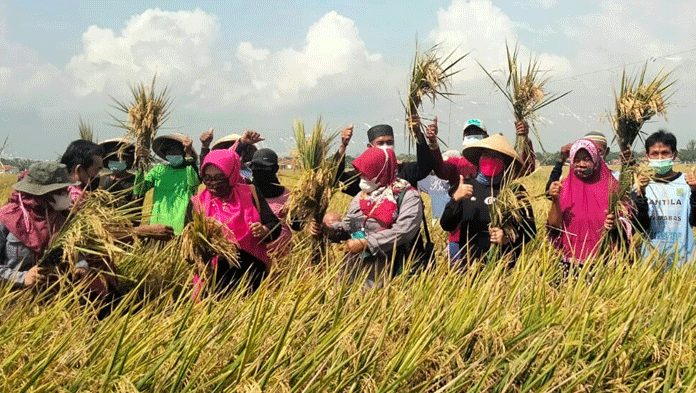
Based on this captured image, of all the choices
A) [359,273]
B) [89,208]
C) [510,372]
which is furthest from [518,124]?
[89,208]

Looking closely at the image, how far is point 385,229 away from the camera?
4.14 meters

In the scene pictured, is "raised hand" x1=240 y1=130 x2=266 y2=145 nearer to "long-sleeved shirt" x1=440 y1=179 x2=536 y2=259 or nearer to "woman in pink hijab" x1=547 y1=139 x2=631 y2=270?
"long-sleeved shirt" x1=440 y1=179 x2=536 y2=259

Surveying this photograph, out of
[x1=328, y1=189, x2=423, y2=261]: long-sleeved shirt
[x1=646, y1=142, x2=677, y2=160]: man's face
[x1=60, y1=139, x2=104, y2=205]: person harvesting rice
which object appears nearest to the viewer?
[x1=328, y1=189, x2=423, y2=261]: long-sleeved shirt

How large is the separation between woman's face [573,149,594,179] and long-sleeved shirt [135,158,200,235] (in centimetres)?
291

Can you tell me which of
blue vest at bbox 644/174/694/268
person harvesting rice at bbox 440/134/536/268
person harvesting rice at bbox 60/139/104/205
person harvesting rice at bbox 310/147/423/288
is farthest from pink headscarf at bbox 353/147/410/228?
blue vest at bbox 644/174/694/268

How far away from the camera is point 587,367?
2723 mm

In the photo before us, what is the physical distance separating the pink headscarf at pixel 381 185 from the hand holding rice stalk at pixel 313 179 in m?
0.18

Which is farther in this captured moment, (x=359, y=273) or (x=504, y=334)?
(x=359, y=273)

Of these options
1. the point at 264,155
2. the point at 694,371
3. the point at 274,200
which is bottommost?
the point at 694,371

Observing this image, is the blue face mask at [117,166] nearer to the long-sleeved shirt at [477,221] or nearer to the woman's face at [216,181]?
the woman's face at [216,181]

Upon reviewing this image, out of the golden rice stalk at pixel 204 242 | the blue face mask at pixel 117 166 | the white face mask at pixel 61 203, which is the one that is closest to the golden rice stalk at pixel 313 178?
the golden rice stalk at pixel 204 242

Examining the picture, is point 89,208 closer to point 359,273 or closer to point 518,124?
point 359,273

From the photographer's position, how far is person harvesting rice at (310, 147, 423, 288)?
407 cm

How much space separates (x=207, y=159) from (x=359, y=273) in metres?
1.16
